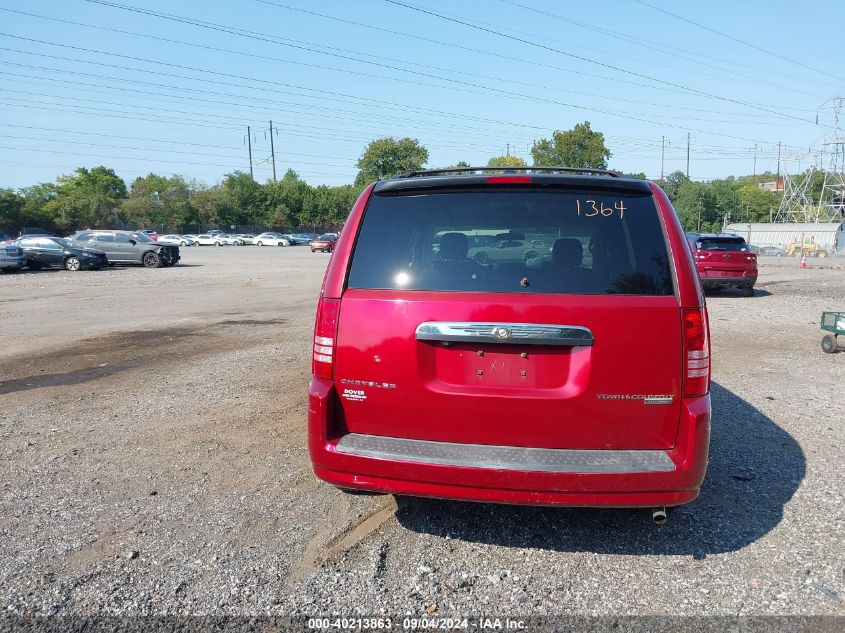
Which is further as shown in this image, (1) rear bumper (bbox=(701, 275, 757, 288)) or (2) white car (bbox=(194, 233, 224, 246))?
(2) white car (bbox=(194, 233, 224, 246))

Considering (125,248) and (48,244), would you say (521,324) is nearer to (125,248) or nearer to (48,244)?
(48,244)

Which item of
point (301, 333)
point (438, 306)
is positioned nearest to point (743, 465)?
point (438, 306)

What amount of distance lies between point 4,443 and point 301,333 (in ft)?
18.2

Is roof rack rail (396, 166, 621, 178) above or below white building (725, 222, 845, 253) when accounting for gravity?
above

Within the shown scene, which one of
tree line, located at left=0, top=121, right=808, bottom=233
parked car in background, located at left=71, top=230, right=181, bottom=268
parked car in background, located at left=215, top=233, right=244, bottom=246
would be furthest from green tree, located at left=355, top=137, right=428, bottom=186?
parked car in background, located at left=71, top=230, right=181, bottom=268

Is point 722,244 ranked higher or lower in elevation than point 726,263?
higher

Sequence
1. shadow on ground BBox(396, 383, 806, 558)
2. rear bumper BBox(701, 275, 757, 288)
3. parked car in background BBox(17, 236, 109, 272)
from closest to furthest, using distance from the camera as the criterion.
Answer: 1. shadow on ground BBox(396, 383, 806, 558)
2. rear bumper BBox(701, 275, 757, 288)
3. parked car in background BBox(17, 236, 109, 272)

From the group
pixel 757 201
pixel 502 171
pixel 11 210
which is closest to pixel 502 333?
pixel 502 171

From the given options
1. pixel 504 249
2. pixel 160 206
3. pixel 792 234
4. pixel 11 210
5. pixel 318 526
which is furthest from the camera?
pixel 160 206

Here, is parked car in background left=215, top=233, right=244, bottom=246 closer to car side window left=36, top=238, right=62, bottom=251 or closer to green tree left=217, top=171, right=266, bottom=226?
green tree left=217, top=171, right=266, bottom=226

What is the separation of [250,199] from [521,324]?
293 ft

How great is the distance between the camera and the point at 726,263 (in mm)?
16297

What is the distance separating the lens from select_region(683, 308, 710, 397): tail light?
2973 mm

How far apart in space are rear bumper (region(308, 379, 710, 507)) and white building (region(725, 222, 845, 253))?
61.1 metres
